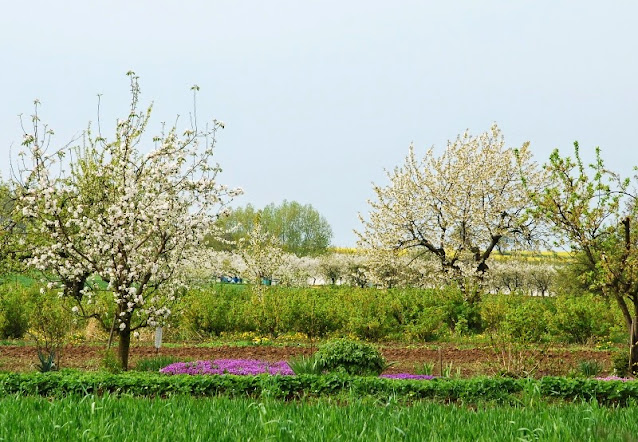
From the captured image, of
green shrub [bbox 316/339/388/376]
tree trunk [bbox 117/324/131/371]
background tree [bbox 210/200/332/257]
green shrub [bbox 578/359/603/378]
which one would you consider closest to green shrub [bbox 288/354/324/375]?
green shrub [bbox 316/339/388/376]

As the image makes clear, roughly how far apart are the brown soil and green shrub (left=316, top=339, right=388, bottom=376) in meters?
1.38

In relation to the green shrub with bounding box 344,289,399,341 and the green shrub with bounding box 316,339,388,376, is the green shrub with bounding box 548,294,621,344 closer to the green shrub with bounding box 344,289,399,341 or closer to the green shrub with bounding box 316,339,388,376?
the green shrub with bounding box 344,289,399,341

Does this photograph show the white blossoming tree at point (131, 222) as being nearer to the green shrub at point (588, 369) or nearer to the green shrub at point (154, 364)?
the green shrub at point (154, 364)

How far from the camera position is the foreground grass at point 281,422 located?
480cm

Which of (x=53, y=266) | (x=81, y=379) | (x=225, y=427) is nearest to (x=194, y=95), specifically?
(x=53, y=266)

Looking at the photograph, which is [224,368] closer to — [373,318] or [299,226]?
[373,318]

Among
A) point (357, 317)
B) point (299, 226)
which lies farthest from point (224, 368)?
point (299, 226)

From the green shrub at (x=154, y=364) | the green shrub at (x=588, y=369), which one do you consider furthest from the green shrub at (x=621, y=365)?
the green shrub at (x=154, y=364)

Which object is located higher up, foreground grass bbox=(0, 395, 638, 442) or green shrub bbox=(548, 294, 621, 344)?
green shrub bbox=(548, 294, 621, 344)

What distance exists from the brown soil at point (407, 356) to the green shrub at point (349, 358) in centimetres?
138

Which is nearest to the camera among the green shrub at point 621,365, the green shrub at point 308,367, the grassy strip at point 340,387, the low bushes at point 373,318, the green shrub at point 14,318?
the grassy strip at point 340,387

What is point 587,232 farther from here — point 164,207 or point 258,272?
point 258,272

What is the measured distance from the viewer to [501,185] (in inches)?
1068

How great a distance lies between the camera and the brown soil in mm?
12547
